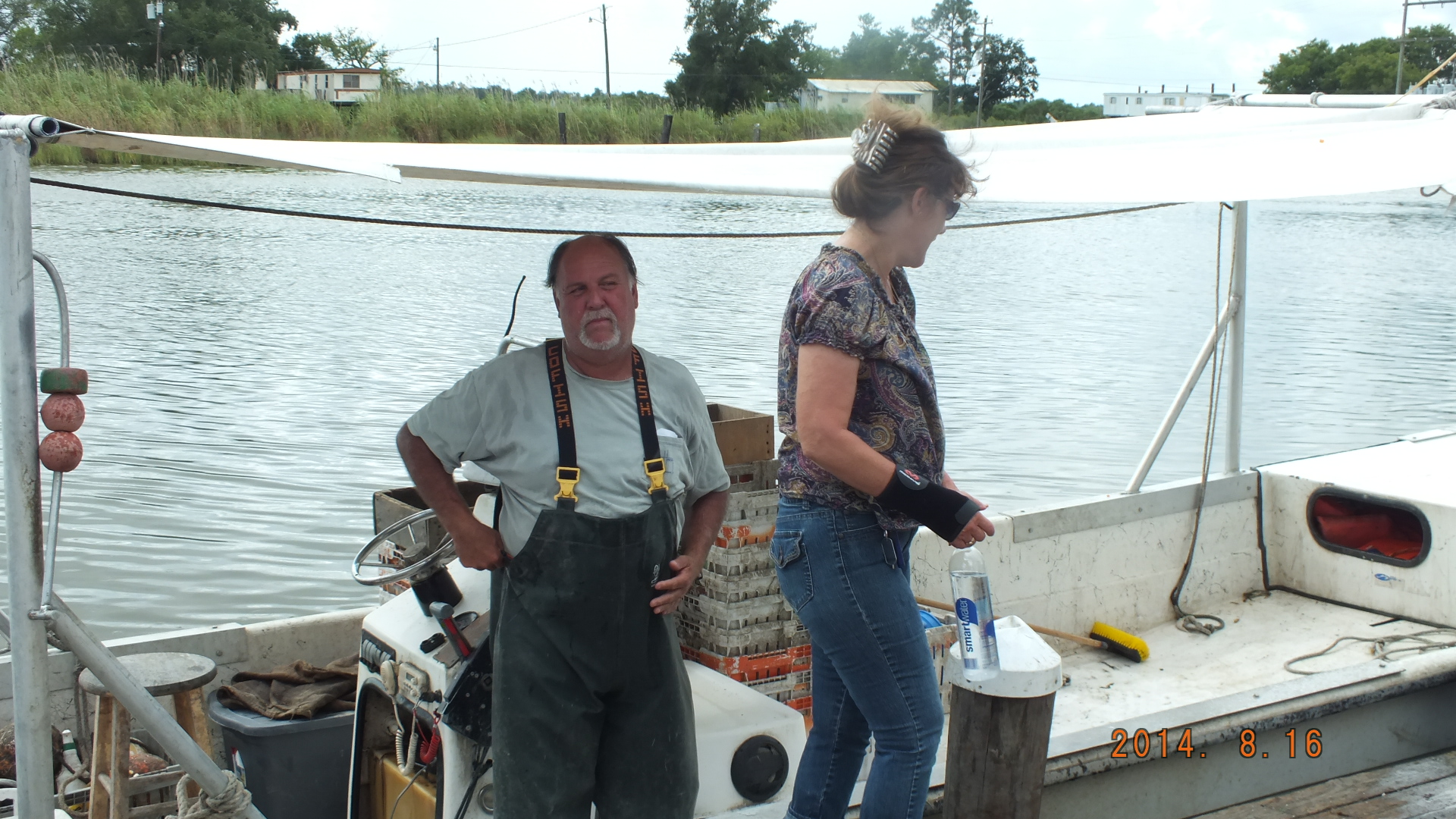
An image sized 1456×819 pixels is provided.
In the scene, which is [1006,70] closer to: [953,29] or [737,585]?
[953,29]

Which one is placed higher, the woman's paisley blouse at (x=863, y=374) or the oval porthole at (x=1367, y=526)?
the woman's paisley blouse at (x=863, y=374)

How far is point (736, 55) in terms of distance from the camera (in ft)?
223

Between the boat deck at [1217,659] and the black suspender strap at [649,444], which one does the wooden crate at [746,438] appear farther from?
the boat deck at [1217,659]

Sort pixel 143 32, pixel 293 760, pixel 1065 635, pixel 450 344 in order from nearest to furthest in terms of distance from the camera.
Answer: pixel 293 760 < pixel 1065 635 < pixel 450 344 < pixel 143 32

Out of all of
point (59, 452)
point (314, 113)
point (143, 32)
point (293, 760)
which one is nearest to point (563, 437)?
point (59, 452)

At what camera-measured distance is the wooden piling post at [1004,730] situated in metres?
2.49

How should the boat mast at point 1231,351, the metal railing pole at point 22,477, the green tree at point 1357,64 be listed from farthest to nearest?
the green tree at point 1357,64
the boat mast at point 1231,351
the metal railing pole at point 22,477

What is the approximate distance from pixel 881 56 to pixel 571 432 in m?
70.6

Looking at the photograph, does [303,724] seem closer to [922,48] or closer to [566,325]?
[566,325]

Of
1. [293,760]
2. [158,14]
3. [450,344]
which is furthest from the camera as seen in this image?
[158,14]

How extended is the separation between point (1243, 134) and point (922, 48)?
8862 centimetres

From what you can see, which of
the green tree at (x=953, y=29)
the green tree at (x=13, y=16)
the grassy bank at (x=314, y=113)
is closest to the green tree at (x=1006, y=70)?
the green tree at (x=953, y=29)

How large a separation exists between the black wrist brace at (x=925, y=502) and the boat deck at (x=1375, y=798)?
186cm

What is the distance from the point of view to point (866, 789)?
2.32 m
